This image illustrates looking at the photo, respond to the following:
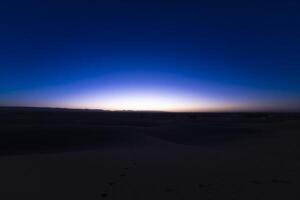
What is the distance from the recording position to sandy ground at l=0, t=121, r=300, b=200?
740 cm

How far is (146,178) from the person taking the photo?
→ 29.5 feet

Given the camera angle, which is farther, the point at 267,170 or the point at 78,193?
the point at 267,170

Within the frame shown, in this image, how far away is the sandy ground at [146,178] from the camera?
740cm

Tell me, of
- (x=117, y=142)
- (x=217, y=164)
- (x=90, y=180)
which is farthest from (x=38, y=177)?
(x=117, y=142)

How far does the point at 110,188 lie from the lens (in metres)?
7.90

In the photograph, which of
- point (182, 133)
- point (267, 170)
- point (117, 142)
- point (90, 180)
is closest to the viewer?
point (90, 180)

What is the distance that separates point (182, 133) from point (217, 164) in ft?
53.0

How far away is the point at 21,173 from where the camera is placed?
365 inches

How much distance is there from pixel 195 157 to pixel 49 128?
13.9 m

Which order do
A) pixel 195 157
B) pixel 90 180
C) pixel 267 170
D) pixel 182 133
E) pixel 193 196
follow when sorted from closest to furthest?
pixel 193 196, pixel 90 180, pixel 267 170, pixel 195 157, pixel 182 133

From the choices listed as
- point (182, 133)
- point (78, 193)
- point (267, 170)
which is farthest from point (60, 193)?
point (182, 133)

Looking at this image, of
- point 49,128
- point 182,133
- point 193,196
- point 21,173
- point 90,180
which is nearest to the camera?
point 193,196

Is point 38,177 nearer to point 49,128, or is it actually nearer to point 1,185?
point 1,185

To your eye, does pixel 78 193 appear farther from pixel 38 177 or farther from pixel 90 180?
pixel 38 177
